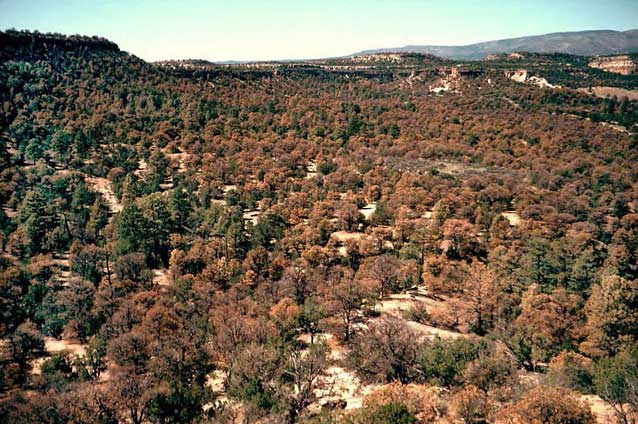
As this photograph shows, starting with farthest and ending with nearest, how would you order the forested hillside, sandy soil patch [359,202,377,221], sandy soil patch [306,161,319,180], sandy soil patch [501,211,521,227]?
sandy soil patch [306,161,319,180], sandy soil patch [359,202,377,221], sandy soil patch [501,211,521,227], the forested hillside

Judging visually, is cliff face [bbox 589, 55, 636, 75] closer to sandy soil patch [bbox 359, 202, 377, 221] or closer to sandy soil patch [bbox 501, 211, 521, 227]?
sandy soil patch [bbox 501, 211, 521, 227]

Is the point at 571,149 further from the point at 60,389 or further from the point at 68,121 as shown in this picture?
the point at 68,121

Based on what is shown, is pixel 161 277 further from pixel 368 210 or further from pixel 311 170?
pixel 311 170

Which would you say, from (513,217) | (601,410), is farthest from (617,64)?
(601,410)

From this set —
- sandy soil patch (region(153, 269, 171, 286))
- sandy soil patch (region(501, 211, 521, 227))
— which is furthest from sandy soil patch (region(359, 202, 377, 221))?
sandy soil patch (region(153, 269, 171, 286))

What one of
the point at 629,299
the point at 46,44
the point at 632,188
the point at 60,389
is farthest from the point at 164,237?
the point at 46,44

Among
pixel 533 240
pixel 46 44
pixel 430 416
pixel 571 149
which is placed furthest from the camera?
pixel 46 44
